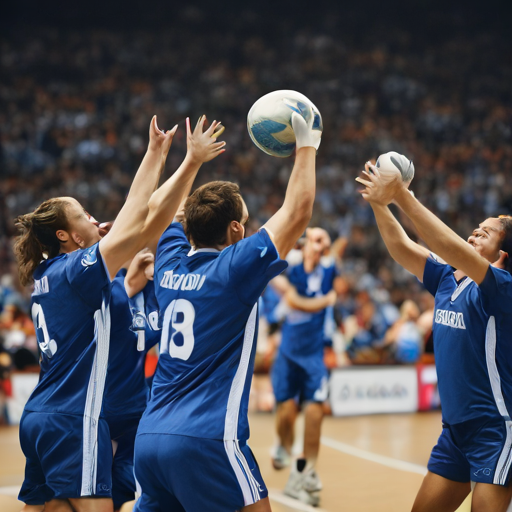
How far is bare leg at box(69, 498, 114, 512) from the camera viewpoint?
10.3 ft

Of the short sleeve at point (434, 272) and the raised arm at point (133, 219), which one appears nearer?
the raised arm at point (133, 219)

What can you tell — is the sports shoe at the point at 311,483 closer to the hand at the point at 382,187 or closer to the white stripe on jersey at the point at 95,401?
the white stripe on jersey at the point at 95,401

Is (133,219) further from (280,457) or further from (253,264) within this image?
(280,457)

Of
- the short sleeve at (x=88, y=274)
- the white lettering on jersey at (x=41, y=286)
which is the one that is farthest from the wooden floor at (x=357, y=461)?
the short sleeve at (x=88, y=274)

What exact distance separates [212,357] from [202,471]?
44 cm

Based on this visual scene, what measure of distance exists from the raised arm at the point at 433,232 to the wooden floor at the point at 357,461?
303cm

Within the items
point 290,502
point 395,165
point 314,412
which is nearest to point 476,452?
point 395,165

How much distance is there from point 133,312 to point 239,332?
1151mm

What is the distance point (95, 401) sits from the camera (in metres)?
3.25

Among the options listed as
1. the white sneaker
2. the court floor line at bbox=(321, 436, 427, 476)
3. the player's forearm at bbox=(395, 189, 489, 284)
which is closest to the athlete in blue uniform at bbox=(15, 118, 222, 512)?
the player's forearm at bbox=(395, 189, 489, 284)

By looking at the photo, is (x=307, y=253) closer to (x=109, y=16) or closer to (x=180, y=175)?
(x=180, y=175)

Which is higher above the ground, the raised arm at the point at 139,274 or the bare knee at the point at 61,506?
the raised arm at the point at 139,274

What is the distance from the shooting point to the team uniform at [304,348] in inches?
255

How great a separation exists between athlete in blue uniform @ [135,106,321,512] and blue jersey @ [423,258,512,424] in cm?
120
